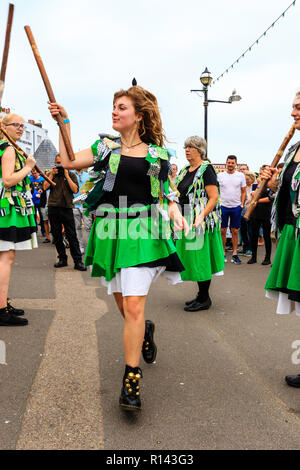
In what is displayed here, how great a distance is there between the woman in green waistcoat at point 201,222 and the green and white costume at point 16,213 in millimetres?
1716

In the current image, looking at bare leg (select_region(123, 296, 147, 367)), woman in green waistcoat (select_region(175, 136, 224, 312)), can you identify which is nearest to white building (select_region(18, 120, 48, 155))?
woman in green waistcoat (select_region(175, 136, 224, 312))

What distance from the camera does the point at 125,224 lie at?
9.06 feet

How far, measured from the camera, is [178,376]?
126 inches

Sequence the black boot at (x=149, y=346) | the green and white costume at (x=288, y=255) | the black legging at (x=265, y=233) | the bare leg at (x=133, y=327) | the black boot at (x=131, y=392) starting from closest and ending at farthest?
1. the black boot at (x=131, y=392)
2. the bare leg at (x=133, y=327)
3. the green and white costume at (x=288, y=255)
4. the black boot at (x=149, y=346)
5. the black legging at (x=265, y=233)

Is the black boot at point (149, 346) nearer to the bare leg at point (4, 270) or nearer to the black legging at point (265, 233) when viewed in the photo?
the bare leg at point (4, 270)

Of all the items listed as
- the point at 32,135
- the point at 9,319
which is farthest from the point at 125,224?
the point at 32,135

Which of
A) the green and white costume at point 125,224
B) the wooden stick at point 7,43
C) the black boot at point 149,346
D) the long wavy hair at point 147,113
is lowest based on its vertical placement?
the black boot at point 149,346

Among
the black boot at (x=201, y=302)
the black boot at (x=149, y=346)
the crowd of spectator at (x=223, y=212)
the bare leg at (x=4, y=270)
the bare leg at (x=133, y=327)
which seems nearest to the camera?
the bare leg at (x=133, y=327)

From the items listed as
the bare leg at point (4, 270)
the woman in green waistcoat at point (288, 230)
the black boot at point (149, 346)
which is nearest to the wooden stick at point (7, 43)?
the bare leg at point (4, 270)

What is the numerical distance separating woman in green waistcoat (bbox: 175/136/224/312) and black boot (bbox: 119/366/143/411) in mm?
2401

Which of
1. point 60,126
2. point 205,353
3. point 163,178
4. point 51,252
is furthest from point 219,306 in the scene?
point 51,252

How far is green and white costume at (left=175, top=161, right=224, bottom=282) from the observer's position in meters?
4.93

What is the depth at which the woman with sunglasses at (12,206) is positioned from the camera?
13.2 feet

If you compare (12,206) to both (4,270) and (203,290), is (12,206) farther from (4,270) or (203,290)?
(203,290)
